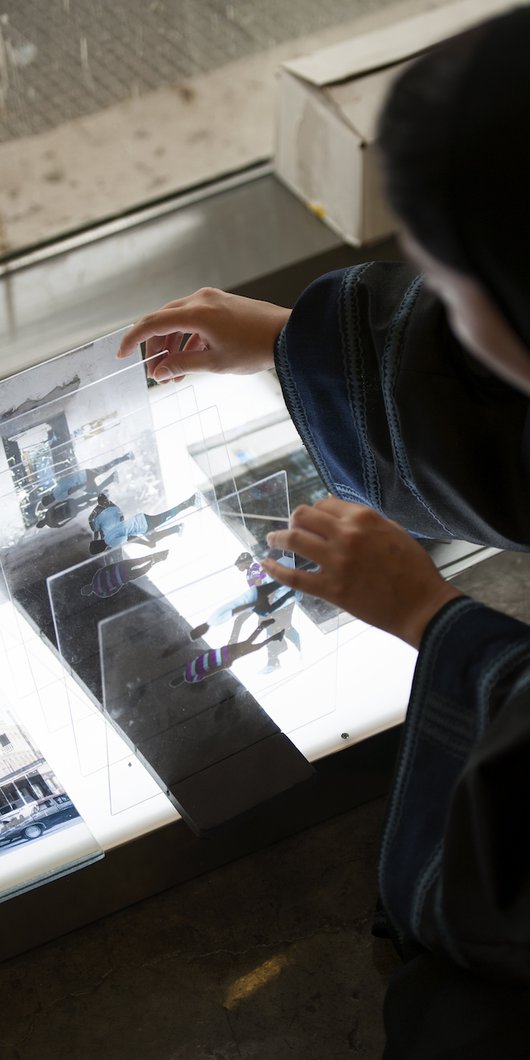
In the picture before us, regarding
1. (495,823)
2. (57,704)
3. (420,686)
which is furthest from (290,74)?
(495,823)

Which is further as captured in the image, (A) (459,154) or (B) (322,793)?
(B) (322,793)

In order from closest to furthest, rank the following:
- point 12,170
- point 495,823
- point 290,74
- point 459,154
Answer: point 459,154
point 495,823
point 290,74
point 12,170

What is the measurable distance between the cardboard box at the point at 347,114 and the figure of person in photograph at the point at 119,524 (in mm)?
812

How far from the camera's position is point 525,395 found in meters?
0.82

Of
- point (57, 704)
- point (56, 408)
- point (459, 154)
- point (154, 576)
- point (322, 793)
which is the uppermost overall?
point (459, 154)

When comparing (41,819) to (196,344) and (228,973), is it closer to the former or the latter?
(228,973)

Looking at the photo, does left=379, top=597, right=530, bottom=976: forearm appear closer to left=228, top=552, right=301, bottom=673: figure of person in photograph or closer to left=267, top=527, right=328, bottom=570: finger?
left=267, top=527, right=328, bottom=570: finger

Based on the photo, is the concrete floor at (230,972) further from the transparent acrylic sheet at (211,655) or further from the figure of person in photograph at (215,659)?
the figure of person in photograph at (215,659)

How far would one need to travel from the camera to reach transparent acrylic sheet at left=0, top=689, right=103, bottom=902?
935 mm

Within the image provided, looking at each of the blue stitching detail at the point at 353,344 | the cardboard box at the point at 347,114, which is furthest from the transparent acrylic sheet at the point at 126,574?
the cardboard box at the point at 347,114

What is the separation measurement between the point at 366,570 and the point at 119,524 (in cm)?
29

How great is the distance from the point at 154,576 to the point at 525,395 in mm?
326

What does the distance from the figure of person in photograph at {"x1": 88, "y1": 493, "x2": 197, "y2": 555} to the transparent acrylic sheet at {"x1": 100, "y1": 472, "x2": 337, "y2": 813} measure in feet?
0.08

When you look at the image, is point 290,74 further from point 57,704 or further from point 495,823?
point 495,823
